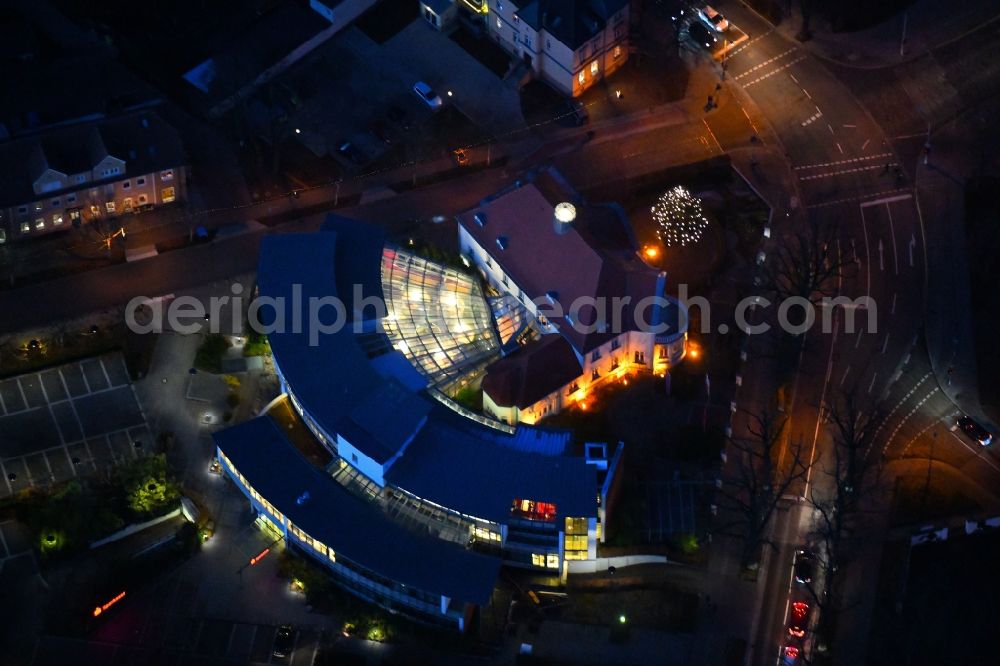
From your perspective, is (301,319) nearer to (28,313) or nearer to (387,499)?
(387,499)

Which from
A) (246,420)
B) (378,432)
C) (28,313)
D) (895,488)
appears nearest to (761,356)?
(895,488)

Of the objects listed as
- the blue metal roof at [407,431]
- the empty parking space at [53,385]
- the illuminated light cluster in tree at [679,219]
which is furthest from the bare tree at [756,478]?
the empty parking space at [53,385]

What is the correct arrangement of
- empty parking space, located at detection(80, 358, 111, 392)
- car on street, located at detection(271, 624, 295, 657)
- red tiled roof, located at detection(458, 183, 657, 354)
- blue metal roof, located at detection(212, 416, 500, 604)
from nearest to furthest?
blue metal roof, located at detection(212, 416, 500, 604)
car on street, located at detection(271, 624, 295, 657)
red tiled roof, located at detection(458, 183, 657, 354)
empty parking space, located at detection(80, 358, 111, 392)

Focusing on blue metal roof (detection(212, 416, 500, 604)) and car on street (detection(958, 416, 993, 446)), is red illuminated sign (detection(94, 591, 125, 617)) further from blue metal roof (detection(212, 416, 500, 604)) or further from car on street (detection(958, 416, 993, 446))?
car on street (detection(958, 416, 993, 446))

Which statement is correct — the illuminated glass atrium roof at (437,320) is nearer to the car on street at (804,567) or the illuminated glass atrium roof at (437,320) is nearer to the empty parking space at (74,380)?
the empty parking space at (74,380)

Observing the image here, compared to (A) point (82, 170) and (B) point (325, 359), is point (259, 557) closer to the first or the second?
(B) point (325, 359)

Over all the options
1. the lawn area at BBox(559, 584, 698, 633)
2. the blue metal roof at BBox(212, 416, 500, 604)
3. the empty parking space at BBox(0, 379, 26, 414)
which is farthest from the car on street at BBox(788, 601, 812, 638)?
the empty parking space at BBox(0, 379, 26, 414)
